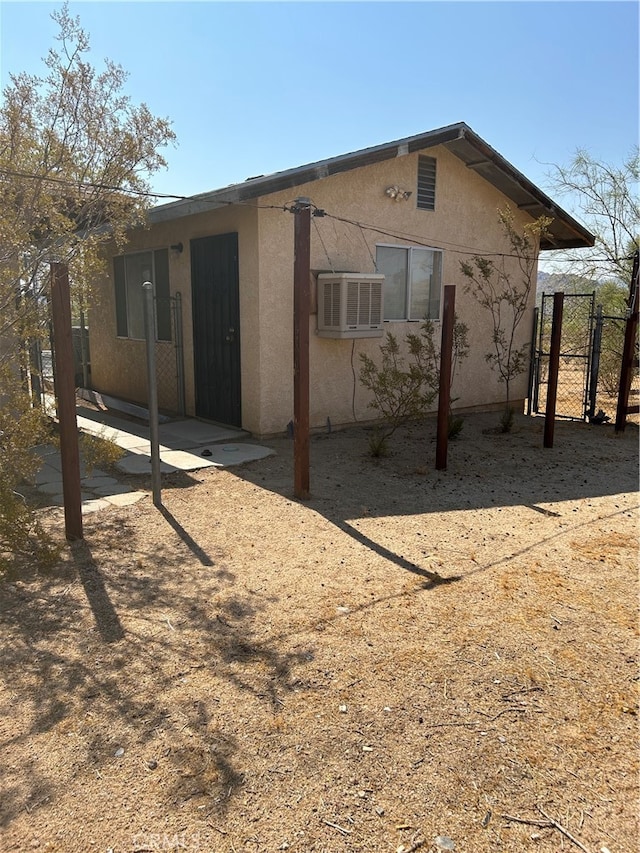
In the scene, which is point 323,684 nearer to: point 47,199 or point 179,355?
point 47,199

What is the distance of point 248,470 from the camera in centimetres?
626

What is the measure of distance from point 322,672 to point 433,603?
36.5 inches

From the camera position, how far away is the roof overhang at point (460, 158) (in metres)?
6.59

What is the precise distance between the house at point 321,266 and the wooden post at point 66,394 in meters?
2.82

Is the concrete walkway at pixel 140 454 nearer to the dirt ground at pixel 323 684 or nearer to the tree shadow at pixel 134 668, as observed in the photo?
the dirt ground at pixel 323 684

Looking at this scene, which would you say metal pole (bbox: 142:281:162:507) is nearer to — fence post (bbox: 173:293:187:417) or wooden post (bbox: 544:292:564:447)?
fence post (bbox: 173:293:187:417)

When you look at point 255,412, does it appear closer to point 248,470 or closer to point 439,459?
point 248,470

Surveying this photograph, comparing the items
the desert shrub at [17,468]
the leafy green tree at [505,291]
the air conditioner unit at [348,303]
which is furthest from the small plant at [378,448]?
the desert shrub at [17,468]

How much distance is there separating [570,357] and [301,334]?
6373 millimetres

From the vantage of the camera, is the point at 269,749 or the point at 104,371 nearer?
the point at 269,749

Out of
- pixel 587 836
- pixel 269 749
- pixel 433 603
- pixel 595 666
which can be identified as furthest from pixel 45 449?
pixel 587 836

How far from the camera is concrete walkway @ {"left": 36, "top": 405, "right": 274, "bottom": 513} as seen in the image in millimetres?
5387

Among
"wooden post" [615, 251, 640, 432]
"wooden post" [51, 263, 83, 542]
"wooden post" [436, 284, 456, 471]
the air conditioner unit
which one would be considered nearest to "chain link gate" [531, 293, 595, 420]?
"wooden post" [615, 251, 640, 432]

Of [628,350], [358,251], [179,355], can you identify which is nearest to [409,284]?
[358,251]
